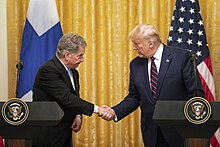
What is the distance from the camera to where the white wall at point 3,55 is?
4.29m

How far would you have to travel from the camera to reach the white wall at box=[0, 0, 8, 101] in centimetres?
429

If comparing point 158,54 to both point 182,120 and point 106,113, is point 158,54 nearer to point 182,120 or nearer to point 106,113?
point 106,113

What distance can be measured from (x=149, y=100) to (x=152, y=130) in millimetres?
219

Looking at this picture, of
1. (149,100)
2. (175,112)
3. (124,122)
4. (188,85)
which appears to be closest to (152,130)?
(149,100)

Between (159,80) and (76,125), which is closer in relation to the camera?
(159,80)

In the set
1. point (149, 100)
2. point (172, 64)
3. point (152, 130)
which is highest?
point (172, 64)

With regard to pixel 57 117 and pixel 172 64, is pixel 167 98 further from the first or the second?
pixel 57 117

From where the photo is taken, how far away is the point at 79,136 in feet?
14.0

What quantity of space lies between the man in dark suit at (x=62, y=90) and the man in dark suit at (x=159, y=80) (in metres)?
0.41

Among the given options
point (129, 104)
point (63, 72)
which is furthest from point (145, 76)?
point (63, 72)

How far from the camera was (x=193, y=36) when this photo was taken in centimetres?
399

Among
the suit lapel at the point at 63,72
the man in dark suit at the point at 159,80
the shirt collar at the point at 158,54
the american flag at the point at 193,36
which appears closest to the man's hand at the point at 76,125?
the suit lapel at the point at 63,72

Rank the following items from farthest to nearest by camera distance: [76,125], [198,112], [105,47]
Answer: [105,47] < [76,125] < [198,112]

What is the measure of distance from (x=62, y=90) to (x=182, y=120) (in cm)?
101
